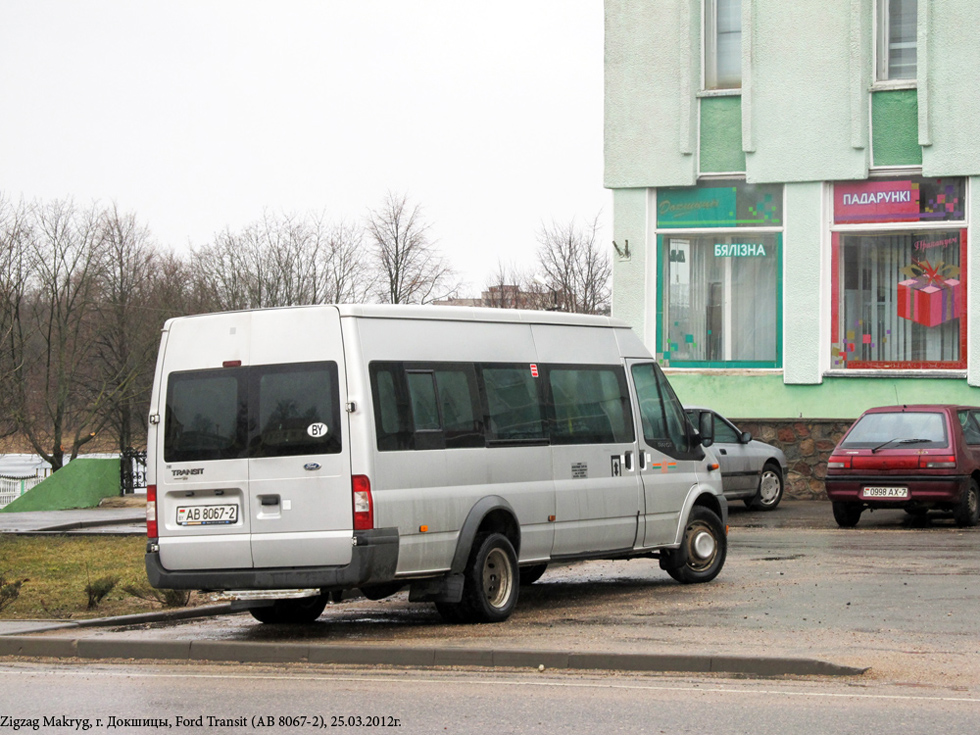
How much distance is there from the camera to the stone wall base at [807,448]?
23.9 meters

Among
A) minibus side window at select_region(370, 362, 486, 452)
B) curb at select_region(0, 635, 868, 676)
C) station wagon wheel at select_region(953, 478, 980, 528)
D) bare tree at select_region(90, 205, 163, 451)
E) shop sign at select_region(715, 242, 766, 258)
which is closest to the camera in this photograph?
curb at select_region(0, 635, 868, 676)

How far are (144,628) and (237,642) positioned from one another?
1.97 metres

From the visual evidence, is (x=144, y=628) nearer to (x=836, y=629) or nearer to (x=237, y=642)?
(x=237, y=642)

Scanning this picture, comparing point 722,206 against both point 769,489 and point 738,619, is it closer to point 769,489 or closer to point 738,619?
point 769,489

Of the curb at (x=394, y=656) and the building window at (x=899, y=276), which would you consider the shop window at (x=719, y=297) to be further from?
the curb at (x=394, y=656)

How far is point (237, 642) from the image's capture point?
9.67 metres

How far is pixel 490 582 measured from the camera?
10969 millimetres

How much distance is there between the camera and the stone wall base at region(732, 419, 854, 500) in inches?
940

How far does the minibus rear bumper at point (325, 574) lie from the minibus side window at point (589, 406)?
2418 mm

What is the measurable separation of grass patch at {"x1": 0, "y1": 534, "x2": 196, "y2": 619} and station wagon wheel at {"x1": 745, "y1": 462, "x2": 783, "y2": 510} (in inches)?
366

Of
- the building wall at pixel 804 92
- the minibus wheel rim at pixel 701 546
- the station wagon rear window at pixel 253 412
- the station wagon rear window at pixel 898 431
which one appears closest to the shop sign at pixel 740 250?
the building wall at pixel 804 92

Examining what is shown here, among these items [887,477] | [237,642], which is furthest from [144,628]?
[887,477]

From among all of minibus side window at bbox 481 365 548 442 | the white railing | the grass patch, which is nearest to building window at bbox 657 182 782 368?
the grass patch

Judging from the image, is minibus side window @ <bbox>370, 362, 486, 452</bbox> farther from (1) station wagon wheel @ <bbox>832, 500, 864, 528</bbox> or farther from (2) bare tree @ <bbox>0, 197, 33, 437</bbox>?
(2) bare tree @ <bbox>0, 197, 33, 437</bbox>
